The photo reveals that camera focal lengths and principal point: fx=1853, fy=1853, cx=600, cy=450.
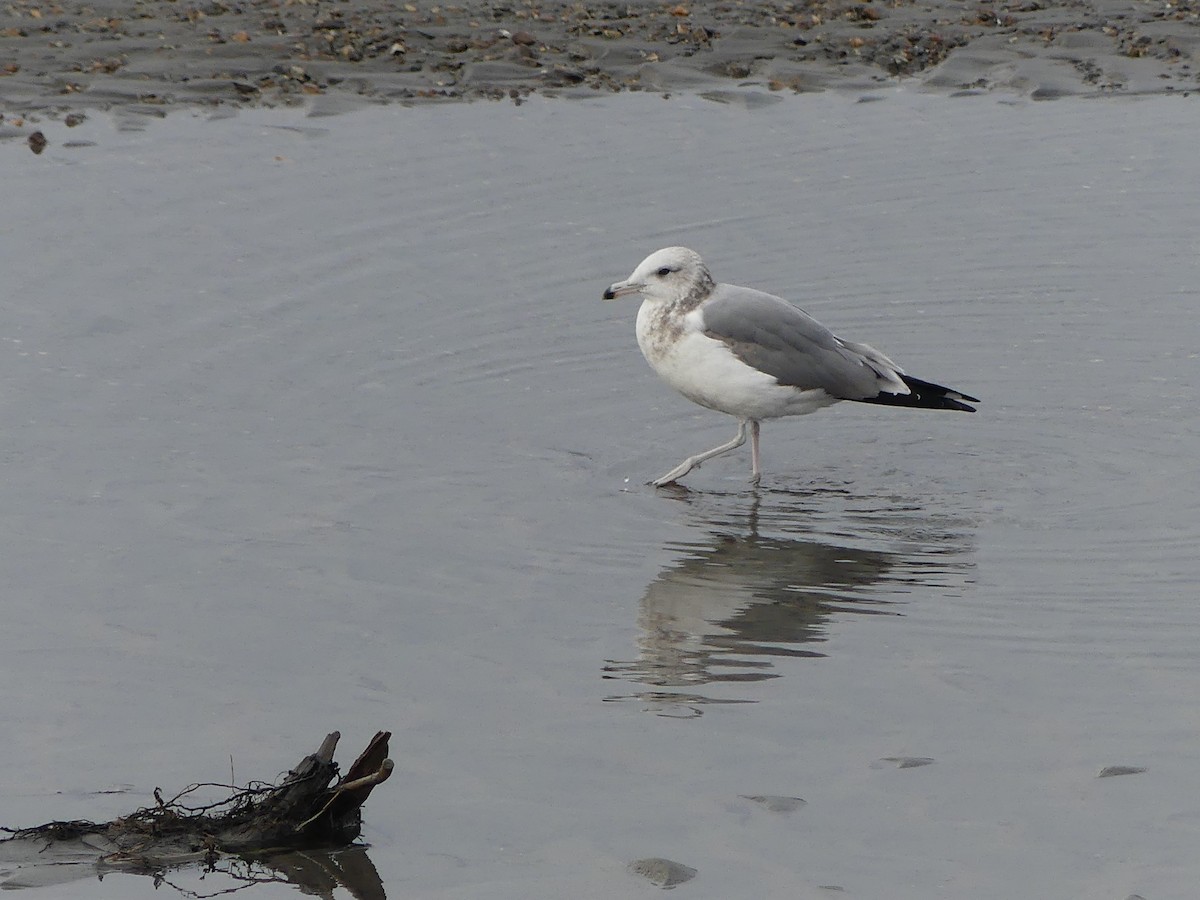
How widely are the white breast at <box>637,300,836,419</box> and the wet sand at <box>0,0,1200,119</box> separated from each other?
6.80 m

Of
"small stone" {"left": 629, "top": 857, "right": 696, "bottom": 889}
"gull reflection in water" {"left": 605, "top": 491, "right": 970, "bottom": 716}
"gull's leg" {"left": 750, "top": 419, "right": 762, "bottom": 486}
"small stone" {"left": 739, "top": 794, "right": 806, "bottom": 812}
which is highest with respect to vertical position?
"gull's leg" {"left": 750, "top": 419, "right": 762, "bottom": 486}

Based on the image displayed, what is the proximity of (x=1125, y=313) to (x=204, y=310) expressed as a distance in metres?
5.55

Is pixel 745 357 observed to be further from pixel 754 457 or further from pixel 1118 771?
pixel 1118 771

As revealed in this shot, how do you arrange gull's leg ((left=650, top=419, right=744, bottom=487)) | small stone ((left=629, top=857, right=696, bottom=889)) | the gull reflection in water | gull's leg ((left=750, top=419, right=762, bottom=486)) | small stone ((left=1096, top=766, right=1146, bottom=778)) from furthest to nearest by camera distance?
gull's leg ((left=750, top=419, right=762, bottom=486)) → gull's leg ((left=650, top=419, right=744, bottom=487)) → the gull reflection in water → small stone ((left=1096, top=766, right=1146, bottom=778)) → small stone ((left=629, top=857, right=696, bottom=889))

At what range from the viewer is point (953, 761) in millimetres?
6012

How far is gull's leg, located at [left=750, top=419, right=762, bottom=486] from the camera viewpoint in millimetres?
9367

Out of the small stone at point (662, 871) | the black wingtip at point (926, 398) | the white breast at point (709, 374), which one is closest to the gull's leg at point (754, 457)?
the white breast at point (709, 374)

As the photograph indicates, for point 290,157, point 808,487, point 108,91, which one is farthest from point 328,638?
point 108,91

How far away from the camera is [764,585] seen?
25.5 feet

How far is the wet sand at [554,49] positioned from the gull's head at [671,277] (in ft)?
21.5

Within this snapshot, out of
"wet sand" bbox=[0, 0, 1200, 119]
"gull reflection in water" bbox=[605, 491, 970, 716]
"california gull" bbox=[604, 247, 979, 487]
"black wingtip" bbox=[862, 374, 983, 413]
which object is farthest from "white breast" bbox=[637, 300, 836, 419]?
"wet sand" bbox=[0, 0, 1200, 119]

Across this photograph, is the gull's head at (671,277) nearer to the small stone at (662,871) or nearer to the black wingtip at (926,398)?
the black wingtip at (926,398)

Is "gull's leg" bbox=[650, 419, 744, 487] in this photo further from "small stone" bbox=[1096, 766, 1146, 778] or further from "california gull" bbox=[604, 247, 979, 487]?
"small stone" bbox=[1096, 766, 1146, 778]

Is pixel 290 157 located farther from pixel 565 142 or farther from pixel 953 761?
pixel 953 761
